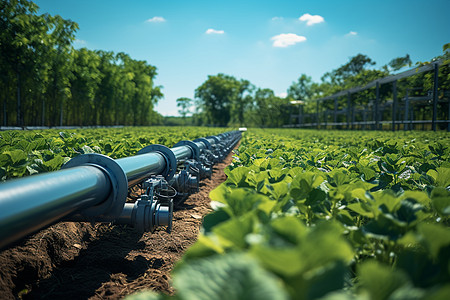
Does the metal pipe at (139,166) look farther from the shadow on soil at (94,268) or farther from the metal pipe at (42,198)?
the shadow on soil at (94,268)

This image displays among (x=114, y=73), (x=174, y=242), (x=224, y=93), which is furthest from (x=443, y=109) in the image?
(x=224, y=93)

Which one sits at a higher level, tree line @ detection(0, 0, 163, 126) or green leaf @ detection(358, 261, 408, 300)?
tree line @ detection(0, 0, 163, 126)

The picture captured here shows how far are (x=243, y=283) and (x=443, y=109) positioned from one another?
34.7 meters

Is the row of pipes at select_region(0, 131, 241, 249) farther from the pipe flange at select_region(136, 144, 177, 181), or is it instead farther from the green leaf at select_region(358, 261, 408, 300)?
the green leaf at select_region(358, 261, 408, 300)

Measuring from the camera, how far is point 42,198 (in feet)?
3.99

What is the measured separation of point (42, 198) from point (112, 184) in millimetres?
702

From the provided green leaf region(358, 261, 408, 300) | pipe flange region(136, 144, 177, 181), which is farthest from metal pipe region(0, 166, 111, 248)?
pipe flange region(136, 144, 177, 181)

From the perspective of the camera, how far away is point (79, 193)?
152 centimetres

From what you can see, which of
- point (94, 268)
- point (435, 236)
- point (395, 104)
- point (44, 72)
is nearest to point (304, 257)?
point (435, 236)

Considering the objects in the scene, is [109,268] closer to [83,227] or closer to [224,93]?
[83,227]

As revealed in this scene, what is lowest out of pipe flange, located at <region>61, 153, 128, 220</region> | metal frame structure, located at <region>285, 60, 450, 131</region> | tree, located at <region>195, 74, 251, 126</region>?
pipe flange, located at <region>61, 153, 128, 220</region>

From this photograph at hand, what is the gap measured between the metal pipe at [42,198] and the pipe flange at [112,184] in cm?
14

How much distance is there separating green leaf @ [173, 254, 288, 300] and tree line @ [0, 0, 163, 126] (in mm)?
24964

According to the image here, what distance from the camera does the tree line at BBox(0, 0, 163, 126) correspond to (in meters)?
19.8
